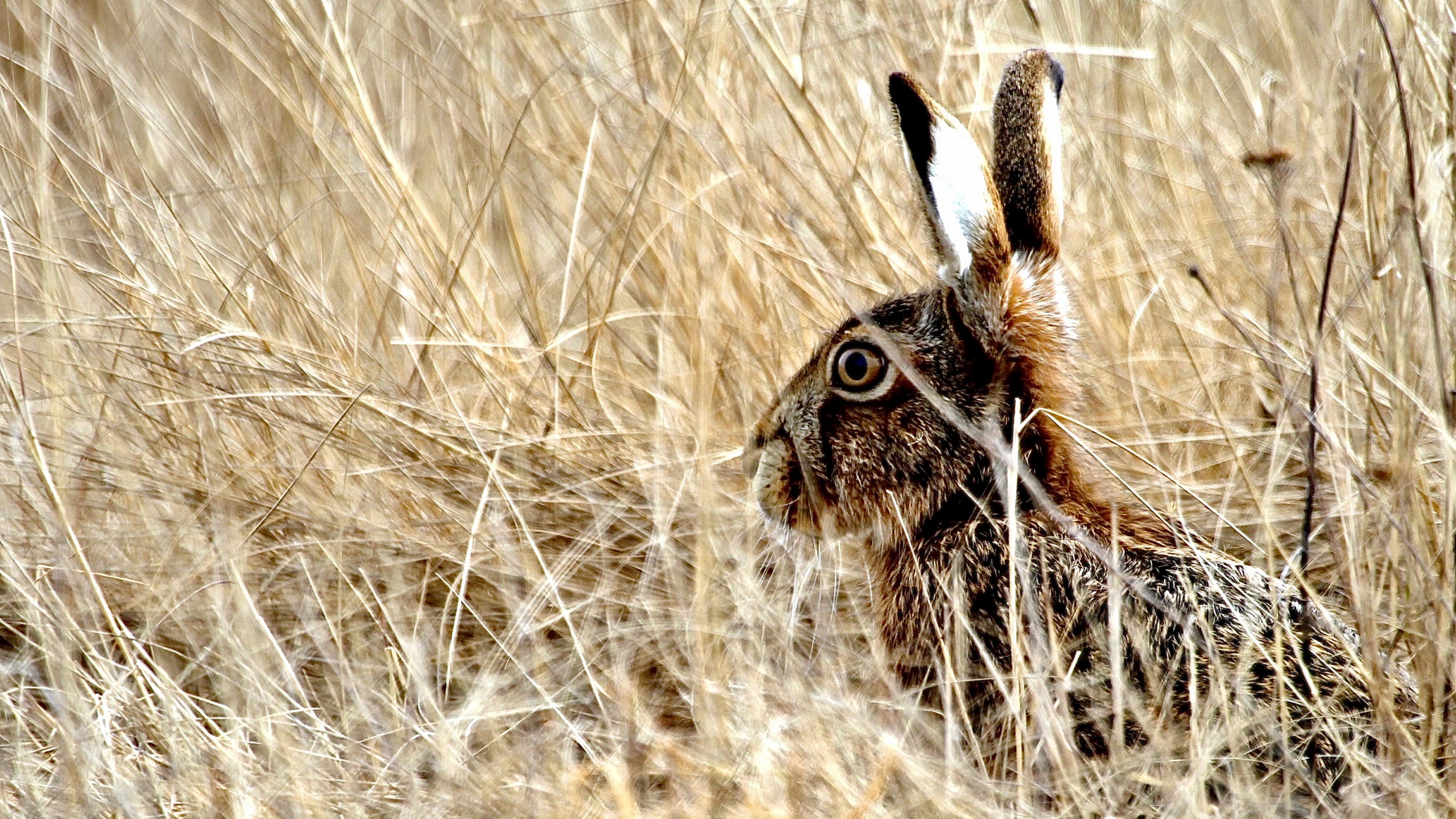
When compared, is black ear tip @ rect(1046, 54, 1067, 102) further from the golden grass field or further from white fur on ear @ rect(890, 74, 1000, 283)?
the golden grass field

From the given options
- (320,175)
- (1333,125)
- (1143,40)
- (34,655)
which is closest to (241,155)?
(320,175)

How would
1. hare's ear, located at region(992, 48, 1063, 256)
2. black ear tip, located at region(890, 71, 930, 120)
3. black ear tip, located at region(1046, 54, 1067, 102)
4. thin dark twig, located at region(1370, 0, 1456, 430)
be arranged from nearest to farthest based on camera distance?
thin dark twig, located at region(1370, 0, 1456, 430) → black ear tip, located at region(890, 71, 930, 120) → hare's ear, located at region(992, 48, 1063, 256) → black ear tip, located at region(1046, 54, 1067, 102)

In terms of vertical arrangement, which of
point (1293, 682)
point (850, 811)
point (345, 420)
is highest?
point (345, 420)

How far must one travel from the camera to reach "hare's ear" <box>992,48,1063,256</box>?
318cm

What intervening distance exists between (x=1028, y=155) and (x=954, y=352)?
45cm

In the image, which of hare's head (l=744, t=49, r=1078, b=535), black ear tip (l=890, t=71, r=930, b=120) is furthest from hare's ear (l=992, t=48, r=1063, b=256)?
black ear tip (l=890, t=71, r=930, b=120)

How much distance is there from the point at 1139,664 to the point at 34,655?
2307 mm

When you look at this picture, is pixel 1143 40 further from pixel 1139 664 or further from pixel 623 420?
pixel 1139 664

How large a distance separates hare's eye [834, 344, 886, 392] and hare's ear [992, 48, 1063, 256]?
0.38 m

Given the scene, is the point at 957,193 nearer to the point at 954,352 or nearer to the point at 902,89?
the point at 902,89

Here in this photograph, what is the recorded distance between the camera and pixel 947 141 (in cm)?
296

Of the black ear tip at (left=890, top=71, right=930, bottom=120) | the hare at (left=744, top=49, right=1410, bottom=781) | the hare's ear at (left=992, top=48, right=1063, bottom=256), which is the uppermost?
the black ear tip at (left=890, top=71, right=930, bottom=120)

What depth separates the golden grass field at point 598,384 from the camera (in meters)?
2.69

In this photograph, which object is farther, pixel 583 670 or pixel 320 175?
pixel 320 175
